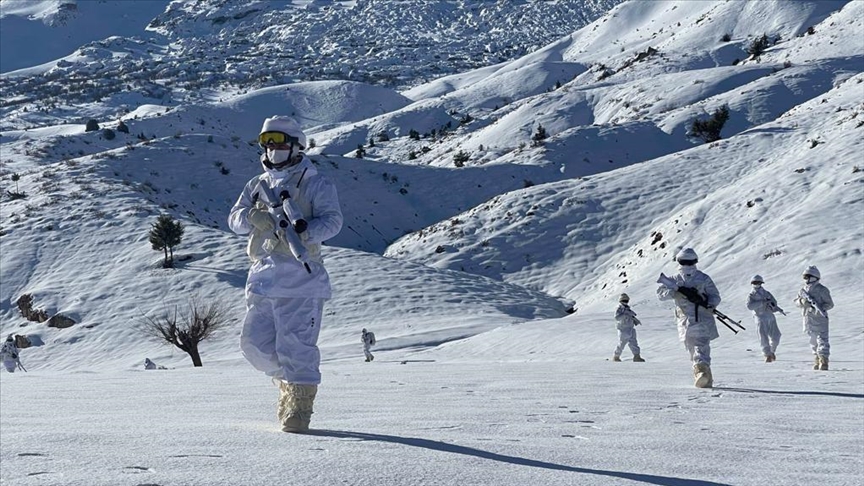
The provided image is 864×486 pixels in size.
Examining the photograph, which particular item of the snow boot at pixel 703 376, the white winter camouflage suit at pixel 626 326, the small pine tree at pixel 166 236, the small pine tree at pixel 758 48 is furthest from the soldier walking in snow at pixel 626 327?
the small pine tree at pixel 758 48

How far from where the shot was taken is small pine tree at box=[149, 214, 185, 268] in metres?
41.4

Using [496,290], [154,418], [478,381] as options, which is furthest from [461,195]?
[154,418]

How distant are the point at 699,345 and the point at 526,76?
105797 millimetres

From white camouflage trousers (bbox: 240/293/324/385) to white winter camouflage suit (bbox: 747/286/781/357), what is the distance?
14.4 m

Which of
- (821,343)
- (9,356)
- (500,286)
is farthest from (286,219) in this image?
(500,286)

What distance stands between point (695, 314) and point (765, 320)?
8.42 m

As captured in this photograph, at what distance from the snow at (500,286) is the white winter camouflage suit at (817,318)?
784 millimetres

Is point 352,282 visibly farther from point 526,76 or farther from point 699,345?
point 526,76

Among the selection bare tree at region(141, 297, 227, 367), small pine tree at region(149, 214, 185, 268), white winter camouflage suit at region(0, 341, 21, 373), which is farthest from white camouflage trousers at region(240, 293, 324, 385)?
small pine tree at region(149, 214, 185, 268)

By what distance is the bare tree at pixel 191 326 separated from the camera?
3073cm

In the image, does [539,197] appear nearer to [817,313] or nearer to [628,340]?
[628,340]

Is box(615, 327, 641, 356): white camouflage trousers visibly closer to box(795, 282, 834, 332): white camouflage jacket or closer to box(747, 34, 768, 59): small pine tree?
box(795, 282, 834, 332): white camouflage jacket

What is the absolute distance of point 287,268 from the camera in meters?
6.34

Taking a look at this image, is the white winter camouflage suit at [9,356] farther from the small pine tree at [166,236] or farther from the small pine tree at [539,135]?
the small pine tree at [539,135]
